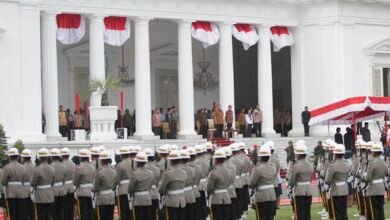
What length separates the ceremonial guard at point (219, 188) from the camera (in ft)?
64.1

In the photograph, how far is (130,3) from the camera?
132 feet

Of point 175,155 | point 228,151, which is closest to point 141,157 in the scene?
point 175,155

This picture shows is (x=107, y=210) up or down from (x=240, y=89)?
down

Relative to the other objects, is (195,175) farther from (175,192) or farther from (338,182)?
(338,182)

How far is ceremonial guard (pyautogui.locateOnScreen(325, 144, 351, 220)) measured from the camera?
20.7 metres

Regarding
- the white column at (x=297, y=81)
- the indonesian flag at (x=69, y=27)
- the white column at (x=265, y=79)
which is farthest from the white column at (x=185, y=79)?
the white column at (x=297, y=81)

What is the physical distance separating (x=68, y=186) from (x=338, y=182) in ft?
20.3

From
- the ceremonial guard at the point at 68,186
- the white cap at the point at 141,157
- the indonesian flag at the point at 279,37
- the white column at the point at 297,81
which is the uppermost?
the indonesian flag at the point at 279,37

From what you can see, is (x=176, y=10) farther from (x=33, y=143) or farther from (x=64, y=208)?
(x=64, y=208)

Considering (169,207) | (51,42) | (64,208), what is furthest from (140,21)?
(169,207)

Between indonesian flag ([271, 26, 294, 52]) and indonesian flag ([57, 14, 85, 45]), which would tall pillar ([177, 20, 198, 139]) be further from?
indonesian flag ([57, 14, 85, 45])

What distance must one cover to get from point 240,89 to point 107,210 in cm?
3218

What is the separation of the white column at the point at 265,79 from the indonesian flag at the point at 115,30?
727 centimetres

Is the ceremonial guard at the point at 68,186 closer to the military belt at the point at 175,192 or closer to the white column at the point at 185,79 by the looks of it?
the military belt at the point at 175,192
